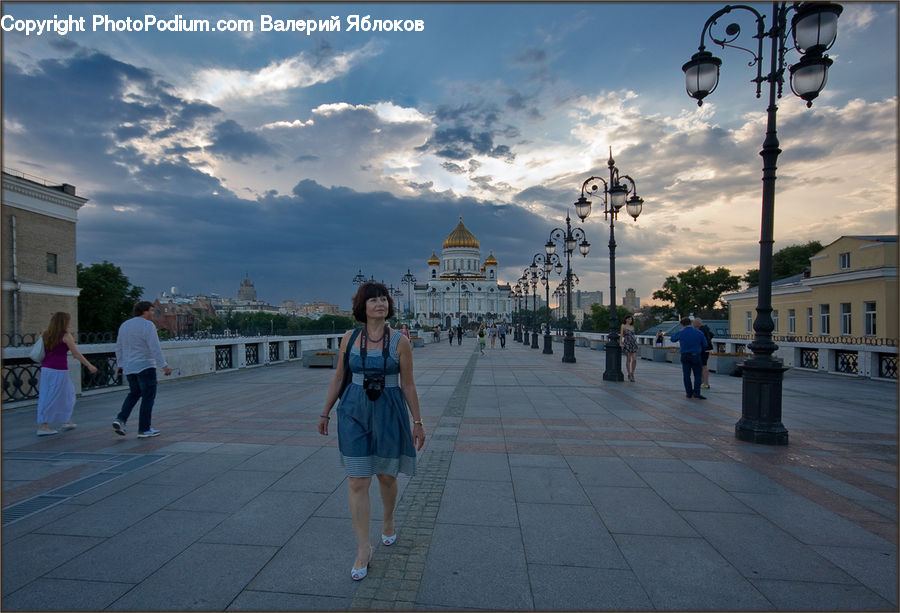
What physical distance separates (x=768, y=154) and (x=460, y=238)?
114m

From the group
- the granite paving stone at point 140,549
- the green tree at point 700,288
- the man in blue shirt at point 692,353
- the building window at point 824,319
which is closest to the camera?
the granite paving stone at point 140,549

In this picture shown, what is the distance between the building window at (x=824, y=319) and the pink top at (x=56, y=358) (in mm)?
32576

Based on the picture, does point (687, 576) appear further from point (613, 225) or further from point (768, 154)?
point (613, 225)

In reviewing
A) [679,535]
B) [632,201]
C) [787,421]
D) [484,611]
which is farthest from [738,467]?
[632,201]

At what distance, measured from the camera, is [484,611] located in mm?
2709

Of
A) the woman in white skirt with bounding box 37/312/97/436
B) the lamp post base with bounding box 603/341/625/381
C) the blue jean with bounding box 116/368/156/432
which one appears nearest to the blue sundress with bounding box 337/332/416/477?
the blue jean with bounding box 116/368/156/432

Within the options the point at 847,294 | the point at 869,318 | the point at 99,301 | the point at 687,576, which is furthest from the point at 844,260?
the point at 99,301

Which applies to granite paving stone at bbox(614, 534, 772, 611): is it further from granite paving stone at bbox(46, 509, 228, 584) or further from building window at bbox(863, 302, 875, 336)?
building window at bbox(863, 302, 875, 336)

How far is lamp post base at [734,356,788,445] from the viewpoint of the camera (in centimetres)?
638

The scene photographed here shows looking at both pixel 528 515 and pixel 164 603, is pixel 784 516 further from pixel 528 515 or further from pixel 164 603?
pixel 164 603

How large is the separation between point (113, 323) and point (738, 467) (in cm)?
6159

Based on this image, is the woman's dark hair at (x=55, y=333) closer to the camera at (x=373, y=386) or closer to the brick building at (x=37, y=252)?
the camera at (x=373, y=386)

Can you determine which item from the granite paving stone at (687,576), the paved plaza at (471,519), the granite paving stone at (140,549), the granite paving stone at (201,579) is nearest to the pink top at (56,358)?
the paved plaza at (471,519)

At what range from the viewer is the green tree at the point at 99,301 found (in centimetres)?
5175
